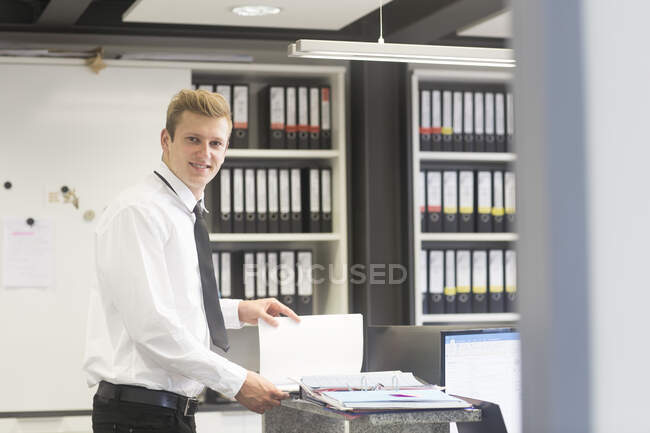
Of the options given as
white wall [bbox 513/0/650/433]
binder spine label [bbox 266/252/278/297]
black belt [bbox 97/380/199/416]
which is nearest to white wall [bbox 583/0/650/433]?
white wall [bbox 513/0/650/433]

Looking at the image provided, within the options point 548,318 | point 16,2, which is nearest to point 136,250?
point 548,318

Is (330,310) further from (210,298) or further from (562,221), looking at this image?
(562,221)

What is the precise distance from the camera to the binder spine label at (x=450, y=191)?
412 cm

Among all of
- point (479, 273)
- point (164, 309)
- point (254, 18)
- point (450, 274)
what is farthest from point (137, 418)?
point (479, 273)

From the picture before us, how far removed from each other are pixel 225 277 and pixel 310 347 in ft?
6.39

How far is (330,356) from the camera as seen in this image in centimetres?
210

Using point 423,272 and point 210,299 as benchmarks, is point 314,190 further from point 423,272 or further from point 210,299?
point 210,299

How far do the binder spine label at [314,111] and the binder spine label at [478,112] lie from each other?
79cm

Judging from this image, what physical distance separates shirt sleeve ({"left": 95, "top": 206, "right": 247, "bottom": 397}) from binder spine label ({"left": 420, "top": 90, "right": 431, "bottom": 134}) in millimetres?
2247

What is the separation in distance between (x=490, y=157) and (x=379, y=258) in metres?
0.75

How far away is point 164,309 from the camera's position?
2.03 m

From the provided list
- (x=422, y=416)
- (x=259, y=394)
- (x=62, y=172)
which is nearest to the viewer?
(x=422, y=416)

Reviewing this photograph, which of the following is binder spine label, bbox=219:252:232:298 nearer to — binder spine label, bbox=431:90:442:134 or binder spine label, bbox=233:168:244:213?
binder spine label, bbox=233:168:244:213

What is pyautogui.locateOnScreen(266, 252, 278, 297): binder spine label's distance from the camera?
13.1 ft
